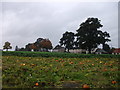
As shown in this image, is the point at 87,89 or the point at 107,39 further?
the point at 107,39

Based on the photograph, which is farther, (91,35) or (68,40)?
(68,40)

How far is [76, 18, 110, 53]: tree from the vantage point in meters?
45.6

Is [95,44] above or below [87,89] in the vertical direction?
above

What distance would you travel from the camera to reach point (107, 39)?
155ft

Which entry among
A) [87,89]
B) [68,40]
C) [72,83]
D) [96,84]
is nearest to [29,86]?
[72,83]

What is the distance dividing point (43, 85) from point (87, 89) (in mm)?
1481

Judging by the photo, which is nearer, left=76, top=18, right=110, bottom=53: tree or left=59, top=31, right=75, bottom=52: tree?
left=76, top=18, right=110, bottom=53: tree

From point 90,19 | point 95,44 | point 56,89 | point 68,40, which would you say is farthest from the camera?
point 68,40

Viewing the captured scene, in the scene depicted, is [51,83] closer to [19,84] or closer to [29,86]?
[29,86]

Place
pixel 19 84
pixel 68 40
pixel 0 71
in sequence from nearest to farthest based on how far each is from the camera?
pixel 19 84
pixel 0 71
pixel 68 40

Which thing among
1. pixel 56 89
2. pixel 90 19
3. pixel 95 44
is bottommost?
pixel 56 89

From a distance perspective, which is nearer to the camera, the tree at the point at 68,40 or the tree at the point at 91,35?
the tree at the point at 91,35

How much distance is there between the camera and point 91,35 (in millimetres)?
46344

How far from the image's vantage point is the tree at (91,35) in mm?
45562
